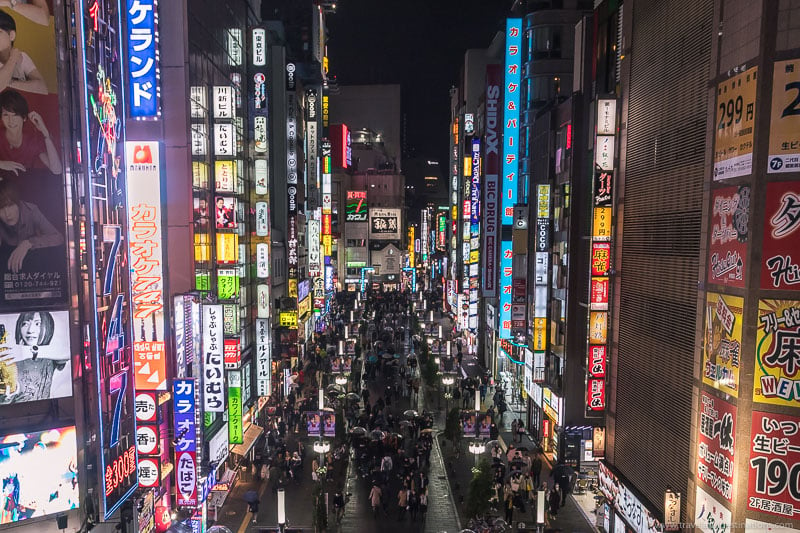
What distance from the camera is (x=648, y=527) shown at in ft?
49.8

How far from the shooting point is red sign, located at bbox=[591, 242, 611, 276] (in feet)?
62.8

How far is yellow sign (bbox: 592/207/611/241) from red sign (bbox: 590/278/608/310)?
1504 millimetres

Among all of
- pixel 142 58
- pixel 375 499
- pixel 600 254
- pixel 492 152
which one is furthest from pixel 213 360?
pixel 492 152

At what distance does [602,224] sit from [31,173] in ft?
50.0

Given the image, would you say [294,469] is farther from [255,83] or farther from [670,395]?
[255,83]

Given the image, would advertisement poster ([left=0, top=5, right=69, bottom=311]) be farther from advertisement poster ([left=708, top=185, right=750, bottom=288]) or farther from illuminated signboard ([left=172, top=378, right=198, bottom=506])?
advertisement poster ([left=708, top=185, right=750, bottom=288])

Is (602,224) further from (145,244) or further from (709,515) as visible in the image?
(145,244)

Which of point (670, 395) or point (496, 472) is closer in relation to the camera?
point (670, 395)

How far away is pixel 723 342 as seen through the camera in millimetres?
12008

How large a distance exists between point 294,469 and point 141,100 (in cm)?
1609

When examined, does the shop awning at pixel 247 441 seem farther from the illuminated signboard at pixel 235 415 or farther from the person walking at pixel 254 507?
the person walking at pixel 254 507

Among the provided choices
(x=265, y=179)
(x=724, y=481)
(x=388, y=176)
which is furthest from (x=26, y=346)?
(x=388, y=176)

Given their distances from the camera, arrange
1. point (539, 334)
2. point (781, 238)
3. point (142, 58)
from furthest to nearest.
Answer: point (539, 334) → point (142, 58) → point (781, 238)

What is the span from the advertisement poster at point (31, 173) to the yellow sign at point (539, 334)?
69.4ft
